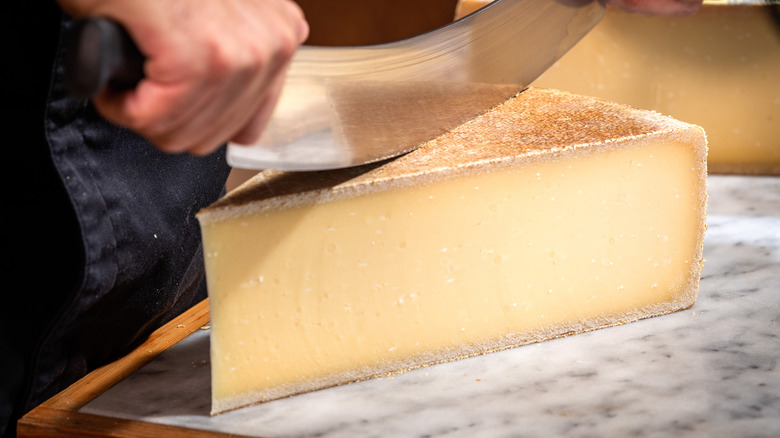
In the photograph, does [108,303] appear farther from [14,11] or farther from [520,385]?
[520,385]

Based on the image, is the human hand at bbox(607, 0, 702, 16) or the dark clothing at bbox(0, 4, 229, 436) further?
the human hand at bbox(607, 0, 702, 16)

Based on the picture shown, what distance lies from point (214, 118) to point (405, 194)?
343mm

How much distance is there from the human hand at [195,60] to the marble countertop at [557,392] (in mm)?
376

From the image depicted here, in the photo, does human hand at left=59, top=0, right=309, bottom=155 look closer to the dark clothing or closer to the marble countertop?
the dark clothing

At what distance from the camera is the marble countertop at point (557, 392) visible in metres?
0.84

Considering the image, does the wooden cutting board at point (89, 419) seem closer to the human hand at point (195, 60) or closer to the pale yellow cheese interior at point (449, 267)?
the pale yellow cheese interior at point (449, 267)

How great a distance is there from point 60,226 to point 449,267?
0.48 meters

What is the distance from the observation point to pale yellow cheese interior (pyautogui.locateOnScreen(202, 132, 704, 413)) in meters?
0.91

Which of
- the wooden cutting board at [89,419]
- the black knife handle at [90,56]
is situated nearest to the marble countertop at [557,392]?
the wooden cutting board at [89,419]

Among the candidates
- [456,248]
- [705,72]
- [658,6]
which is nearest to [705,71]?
[705,72]

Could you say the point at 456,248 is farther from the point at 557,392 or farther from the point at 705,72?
the point at 705,72

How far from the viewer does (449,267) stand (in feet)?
3.29

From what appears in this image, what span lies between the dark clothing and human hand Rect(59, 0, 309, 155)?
9.4 inches

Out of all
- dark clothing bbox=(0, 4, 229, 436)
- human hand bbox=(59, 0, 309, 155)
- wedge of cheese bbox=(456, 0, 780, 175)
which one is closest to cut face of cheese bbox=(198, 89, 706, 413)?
dark clothing bbox=(0, 4, 229, 436)
